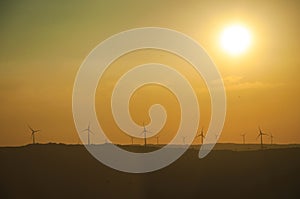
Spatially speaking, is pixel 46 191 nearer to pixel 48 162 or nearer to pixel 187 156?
pixel 48 162

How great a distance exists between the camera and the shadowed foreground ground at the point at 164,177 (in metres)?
15.9

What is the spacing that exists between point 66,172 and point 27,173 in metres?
1.33

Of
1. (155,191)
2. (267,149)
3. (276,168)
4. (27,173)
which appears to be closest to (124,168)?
(155,191)

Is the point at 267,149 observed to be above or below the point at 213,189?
above

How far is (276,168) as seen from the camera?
17.9 m

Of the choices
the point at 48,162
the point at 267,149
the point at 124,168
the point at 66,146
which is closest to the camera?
the point at 124,168

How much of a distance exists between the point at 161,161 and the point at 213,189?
7.68ft

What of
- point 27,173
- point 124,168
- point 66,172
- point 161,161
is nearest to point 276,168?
point 161,161

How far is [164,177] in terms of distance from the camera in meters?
17.2

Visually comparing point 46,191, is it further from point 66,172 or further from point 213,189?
point 213,189

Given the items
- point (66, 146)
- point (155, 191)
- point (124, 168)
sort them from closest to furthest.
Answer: point (155, 191) < point (124, 168) < point (66, 146)

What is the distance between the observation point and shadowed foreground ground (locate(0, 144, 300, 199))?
1586 centimetres

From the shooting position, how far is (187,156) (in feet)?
65.0

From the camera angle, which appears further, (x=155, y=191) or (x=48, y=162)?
(x=48, y=162)
